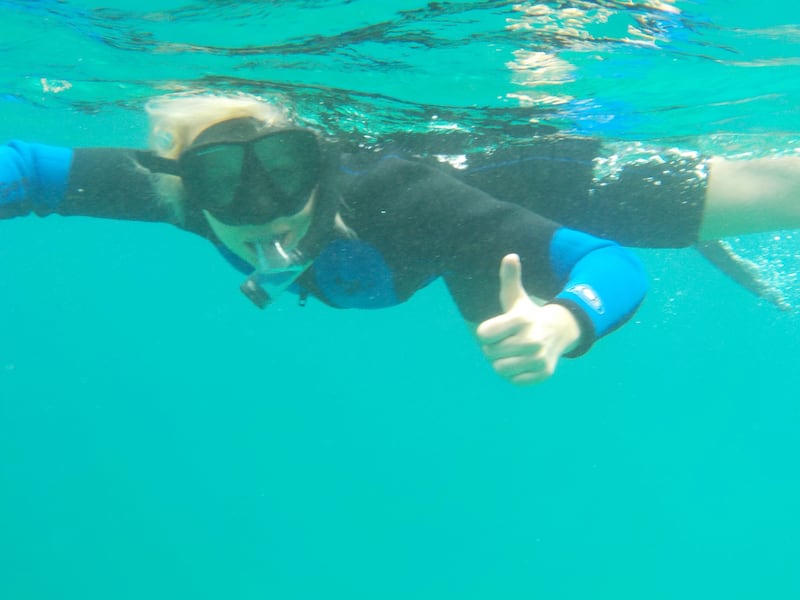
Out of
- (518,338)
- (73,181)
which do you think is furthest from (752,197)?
(73,181)

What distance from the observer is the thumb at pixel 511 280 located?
278 centimetres

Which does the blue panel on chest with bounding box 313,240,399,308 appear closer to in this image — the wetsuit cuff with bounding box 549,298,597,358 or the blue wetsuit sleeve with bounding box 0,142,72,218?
the wetsuit cuff with bounding box 549,298,597,358

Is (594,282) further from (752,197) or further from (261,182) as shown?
(752,197)

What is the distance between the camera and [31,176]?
192 inches

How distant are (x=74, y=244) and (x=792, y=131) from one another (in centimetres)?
4238

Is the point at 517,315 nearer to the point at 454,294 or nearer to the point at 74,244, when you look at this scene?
the point at 454,294

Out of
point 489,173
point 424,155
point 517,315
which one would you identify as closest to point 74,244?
point 424,155

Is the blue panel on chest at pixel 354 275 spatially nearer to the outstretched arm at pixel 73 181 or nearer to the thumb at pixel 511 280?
the outstretched arm at pixel 73 181

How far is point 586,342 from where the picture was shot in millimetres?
3129

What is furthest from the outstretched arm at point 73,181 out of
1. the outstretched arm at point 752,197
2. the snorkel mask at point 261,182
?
the outstretched arm at point 752,197

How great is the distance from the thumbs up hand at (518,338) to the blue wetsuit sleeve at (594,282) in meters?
0.32

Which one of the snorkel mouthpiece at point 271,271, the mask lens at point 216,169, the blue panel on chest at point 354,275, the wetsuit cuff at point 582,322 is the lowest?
the blue panel on chest at point 354,275

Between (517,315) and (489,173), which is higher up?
(517,315)

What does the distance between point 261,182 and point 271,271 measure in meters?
0.54
